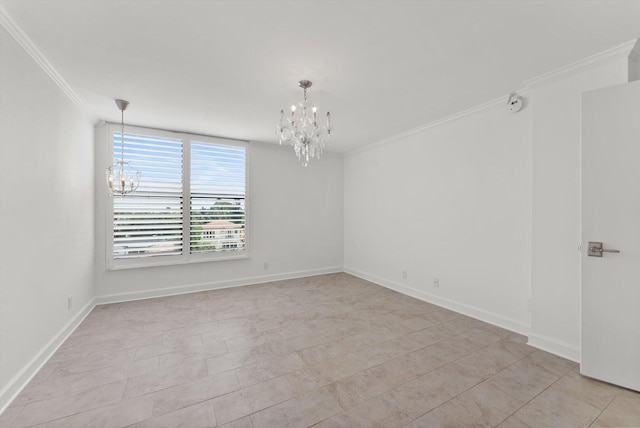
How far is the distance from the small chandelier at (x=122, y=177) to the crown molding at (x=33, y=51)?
0.69 meters

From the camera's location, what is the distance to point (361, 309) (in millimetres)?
3643

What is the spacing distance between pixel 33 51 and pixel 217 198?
278 cm

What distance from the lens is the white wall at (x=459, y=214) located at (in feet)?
9.78

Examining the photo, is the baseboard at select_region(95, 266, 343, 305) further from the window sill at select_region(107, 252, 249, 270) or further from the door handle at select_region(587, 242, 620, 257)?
the door handle at select_region(587, 242, 620, 257)

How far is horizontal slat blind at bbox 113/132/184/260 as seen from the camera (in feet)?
13.0

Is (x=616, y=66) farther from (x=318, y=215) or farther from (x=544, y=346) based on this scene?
(x=318, y=215)

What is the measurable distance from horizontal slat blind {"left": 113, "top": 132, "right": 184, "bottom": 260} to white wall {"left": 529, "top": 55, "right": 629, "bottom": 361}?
15.4 feet

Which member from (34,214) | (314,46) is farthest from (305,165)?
(34,214)

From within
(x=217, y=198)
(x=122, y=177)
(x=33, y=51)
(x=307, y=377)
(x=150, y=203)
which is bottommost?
(x=307, y=377)

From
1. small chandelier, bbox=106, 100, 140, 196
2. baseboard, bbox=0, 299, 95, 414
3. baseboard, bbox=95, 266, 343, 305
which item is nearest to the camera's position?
baseboard, bbox=0, 299, 95, 414

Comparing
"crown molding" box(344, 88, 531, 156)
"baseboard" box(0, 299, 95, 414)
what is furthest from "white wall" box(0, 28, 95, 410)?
"crown molding" box(344, 88, 531, 156)

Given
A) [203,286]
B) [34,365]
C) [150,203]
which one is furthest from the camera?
[203,286]

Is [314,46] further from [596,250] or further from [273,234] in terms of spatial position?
[273,234]

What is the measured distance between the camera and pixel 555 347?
8.23ft
